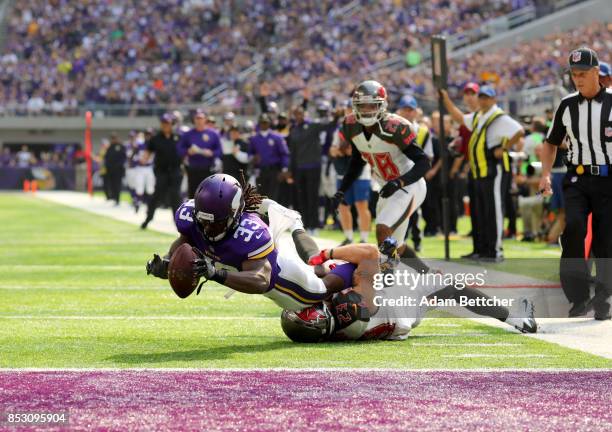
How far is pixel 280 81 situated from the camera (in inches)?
1783

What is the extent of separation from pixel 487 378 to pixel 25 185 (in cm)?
4599

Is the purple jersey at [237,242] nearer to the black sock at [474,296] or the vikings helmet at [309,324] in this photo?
the vikings helmet at [309,324]

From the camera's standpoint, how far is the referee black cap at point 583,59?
28.7 feet

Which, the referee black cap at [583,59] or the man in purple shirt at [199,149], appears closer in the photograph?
the referee black cap at [583,59]

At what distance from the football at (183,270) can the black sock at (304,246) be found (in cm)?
154

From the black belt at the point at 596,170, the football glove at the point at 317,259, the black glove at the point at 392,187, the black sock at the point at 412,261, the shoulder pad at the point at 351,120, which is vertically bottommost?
the black sock at the point at 412,261

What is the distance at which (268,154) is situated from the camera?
2097cm

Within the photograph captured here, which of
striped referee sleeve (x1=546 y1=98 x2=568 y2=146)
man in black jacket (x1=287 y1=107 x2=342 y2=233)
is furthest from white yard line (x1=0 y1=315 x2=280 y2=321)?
man in black jacket (x1=287 y1=107 x2=342 y2=233)

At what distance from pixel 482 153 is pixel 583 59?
550cm

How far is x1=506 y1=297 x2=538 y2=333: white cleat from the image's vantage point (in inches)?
321

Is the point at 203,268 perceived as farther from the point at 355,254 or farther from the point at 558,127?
the point at 558,127

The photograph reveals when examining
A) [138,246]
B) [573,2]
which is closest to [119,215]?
[138,246]

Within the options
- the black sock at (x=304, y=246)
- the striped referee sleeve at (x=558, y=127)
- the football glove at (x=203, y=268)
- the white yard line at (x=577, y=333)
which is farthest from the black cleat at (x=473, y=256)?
the football glove at (x=203, y=268)

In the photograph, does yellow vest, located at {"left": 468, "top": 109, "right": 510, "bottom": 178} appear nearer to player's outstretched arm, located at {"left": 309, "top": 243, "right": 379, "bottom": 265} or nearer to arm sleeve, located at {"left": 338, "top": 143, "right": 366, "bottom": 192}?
arm sleeve, located at {"left": 338, "top": 143, "right": 366, "bottom": 192}
